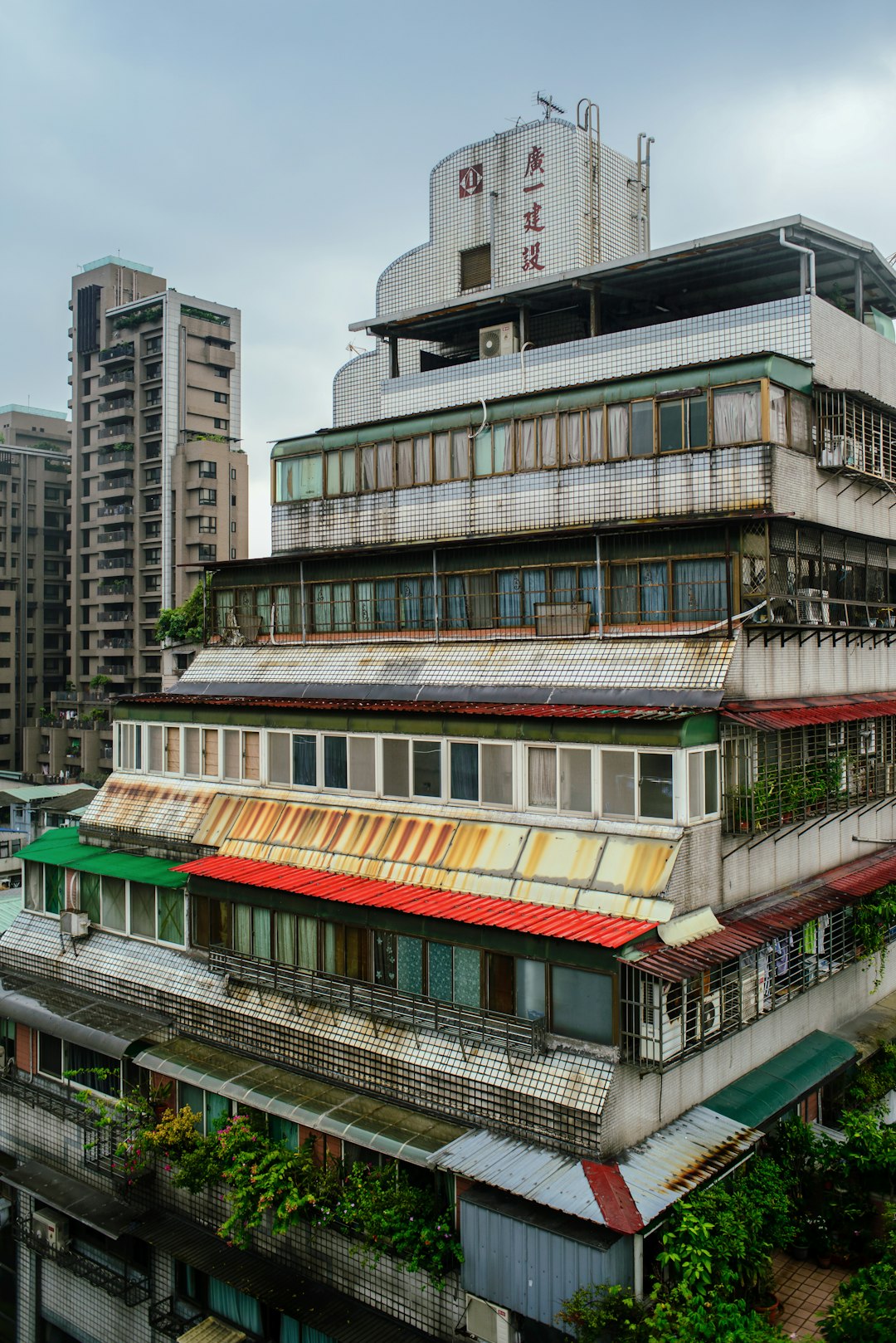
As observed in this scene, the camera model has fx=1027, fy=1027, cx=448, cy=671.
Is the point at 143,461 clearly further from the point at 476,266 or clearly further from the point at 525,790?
the point at 525,790

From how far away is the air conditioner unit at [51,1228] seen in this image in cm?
2583

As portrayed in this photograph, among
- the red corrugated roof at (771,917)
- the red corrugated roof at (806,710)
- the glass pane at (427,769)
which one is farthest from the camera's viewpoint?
the glass pane at (427,769)

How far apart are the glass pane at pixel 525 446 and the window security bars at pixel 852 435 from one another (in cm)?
732

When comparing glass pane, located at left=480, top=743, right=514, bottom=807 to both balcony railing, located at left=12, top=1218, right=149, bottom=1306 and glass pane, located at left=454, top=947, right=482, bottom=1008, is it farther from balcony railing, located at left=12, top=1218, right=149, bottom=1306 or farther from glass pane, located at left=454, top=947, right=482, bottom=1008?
balcony railing, located at left=12, top=1218, right=149, bottom=1306

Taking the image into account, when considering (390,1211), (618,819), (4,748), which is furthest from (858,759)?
(4,748)

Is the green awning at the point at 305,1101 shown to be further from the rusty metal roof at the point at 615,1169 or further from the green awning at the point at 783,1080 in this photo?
the green awning at the point at 783,1080

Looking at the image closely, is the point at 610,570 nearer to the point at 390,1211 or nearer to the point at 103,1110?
the point at 390,1211

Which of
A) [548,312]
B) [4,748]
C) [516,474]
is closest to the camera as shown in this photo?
[516,474]

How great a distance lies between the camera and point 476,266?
34.8 meters

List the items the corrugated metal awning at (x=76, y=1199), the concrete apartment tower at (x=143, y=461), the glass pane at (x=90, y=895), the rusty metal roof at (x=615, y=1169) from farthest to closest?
the concrete apartment tower at (x=143, y=461) → the glass pane at (x=90, y=895) → the corrugated metal awning at (x=76, y=1199) → the rusty metal roof at (x=615, y=1169)

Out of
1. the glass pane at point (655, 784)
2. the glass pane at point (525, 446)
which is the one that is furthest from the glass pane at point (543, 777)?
the glass pane at point (525, 446)

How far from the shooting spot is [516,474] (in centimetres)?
2803

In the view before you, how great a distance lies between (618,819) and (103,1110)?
1341cm

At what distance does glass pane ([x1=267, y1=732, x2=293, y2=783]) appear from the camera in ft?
85.1
